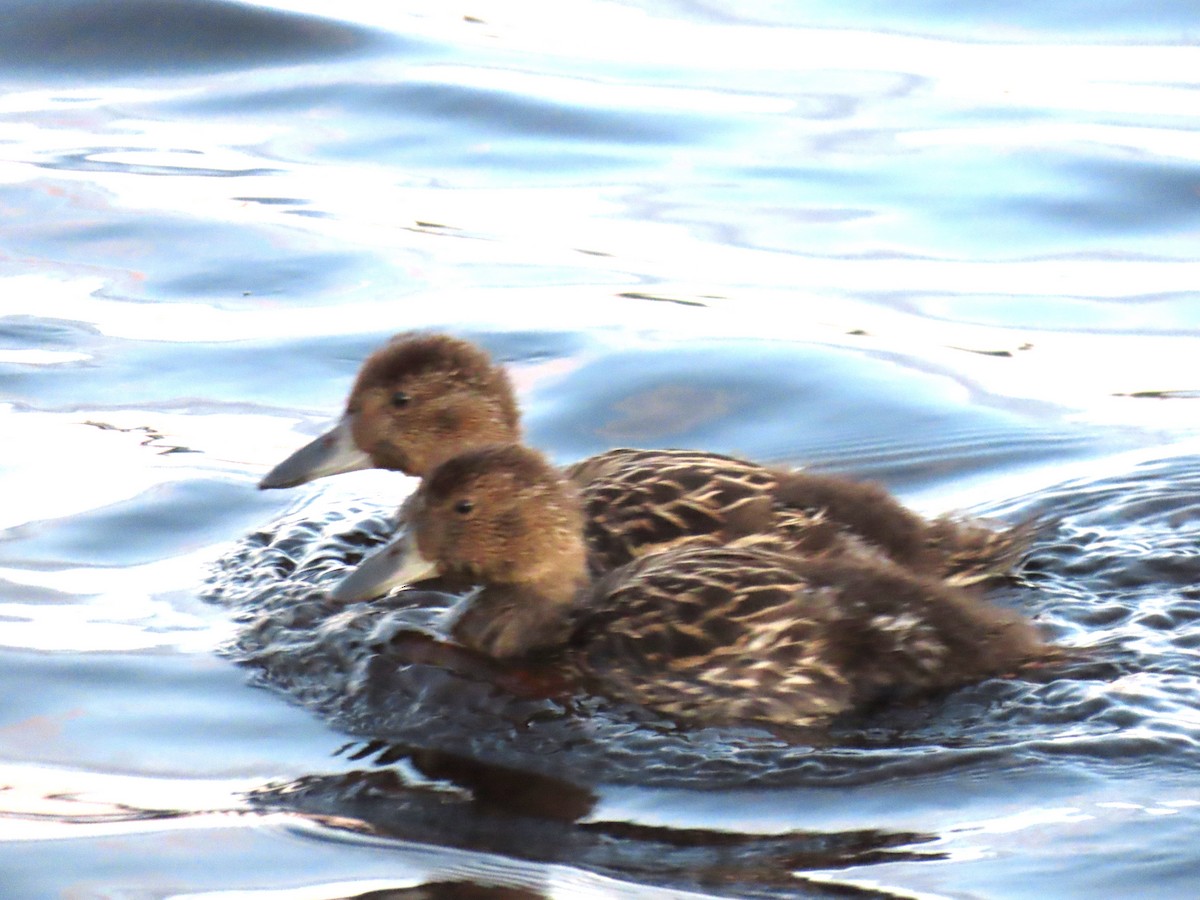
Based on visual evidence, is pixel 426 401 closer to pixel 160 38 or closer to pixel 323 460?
pixel 323 460

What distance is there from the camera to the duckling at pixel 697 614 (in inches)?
208

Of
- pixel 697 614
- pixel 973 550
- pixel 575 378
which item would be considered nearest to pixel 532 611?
pixel 697 614

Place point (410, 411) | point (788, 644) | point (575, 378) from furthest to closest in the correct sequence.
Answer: point (575, 378)
point (410, 411)
point (788, 644)

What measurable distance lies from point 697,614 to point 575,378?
10.1 feet

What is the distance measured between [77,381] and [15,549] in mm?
1652

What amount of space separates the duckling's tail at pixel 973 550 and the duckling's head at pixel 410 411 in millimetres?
1441

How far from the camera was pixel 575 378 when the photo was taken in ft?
27.3

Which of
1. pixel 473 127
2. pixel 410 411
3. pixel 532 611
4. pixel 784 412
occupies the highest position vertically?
pixel 473 127

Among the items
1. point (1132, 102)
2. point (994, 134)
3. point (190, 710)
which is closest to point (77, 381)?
point (190, 710)

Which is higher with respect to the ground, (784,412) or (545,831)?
(784,412)

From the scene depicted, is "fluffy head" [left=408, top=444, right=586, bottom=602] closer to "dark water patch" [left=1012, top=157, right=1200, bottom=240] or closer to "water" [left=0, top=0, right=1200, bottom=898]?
"water" [left=0, top=0, right=1200, bottom=898]

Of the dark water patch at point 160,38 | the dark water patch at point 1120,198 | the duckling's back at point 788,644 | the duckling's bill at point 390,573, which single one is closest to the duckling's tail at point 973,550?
the duckling's back at point 788,644

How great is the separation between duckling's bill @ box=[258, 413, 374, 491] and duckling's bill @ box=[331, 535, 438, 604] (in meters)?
0.82

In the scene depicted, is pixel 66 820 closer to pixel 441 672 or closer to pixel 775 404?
pixel 441 672
